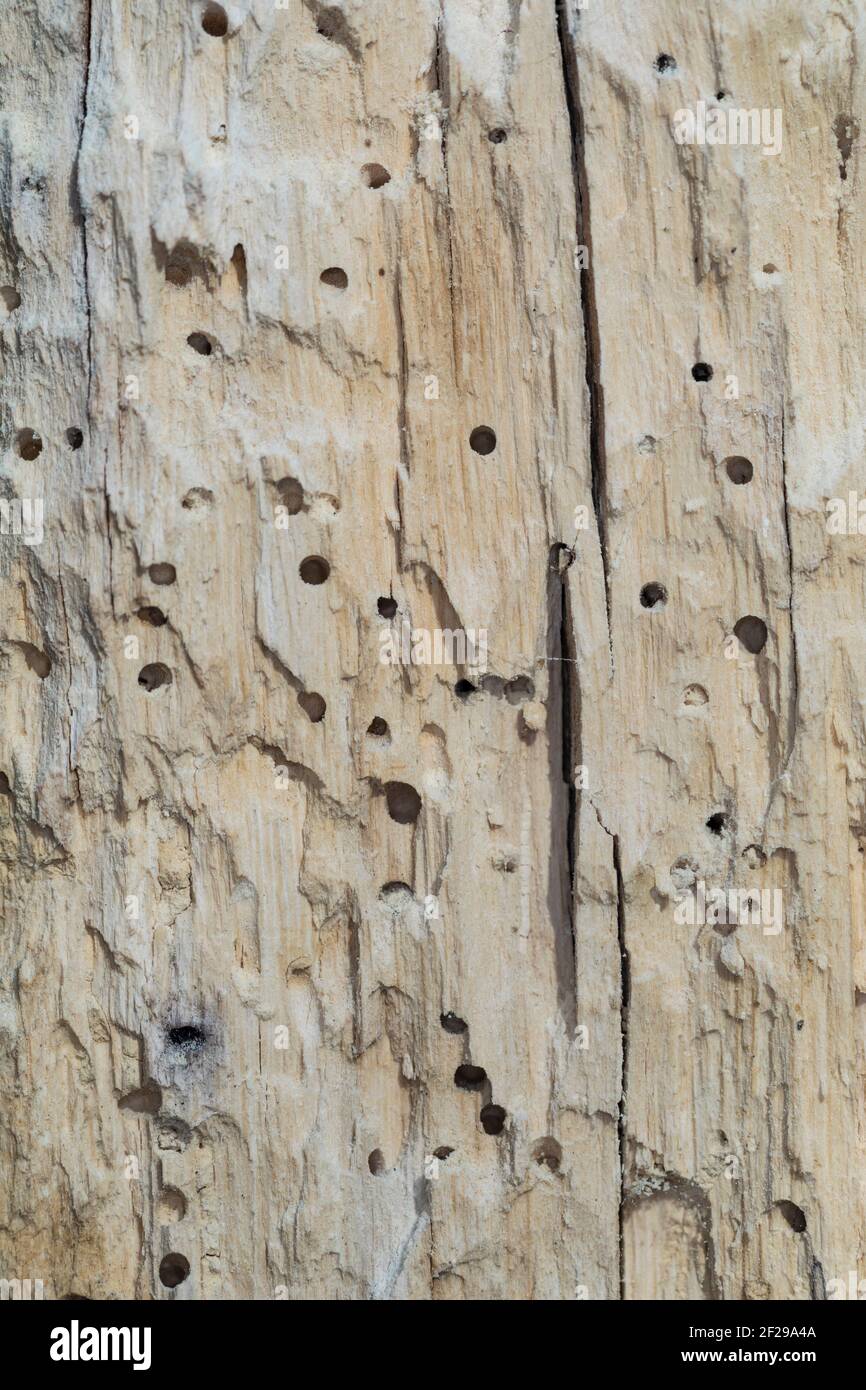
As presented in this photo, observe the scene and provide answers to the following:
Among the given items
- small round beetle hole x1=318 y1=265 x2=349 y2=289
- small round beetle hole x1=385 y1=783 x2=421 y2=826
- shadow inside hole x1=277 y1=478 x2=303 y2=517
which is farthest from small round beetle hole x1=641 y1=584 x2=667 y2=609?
small round beetle hole x1=318 y1=265 x2=349 y2=289

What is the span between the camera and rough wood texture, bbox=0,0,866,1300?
8.31ft

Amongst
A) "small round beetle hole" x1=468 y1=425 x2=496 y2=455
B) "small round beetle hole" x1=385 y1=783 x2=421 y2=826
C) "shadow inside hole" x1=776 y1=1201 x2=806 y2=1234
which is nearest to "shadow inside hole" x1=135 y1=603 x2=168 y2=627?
"small round beetle hole" x1=385 y1=783 x2=421 y2=826

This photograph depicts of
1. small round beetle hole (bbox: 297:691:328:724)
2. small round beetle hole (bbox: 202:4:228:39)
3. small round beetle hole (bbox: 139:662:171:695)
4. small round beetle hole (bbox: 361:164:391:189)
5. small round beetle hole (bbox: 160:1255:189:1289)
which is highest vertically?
small round beetle hole (bbox: 202:4:228:39)

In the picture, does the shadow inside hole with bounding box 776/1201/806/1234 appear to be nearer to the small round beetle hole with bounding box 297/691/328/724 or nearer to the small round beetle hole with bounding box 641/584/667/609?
the small round beetle hole with bounding box 641/584/667/609

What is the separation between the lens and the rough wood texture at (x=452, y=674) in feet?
8.31

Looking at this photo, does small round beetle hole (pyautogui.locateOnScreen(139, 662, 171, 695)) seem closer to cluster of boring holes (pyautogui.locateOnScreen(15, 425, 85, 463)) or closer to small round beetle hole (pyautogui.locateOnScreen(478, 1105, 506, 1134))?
cluster of boring holes (pyautogui.locateOnScreen(15, 425, 85, 463))

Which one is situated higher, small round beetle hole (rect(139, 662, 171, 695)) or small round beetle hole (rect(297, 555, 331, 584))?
small round beetle hole (rect(297, 555, 331, 584))

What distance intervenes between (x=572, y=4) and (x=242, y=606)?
1.46 meters

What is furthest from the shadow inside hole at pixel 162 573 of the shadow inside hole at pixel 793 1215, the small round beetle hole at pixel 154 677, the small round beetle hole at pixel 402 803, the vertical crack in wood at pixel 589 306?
the shadow inside hole at pixel 793 1215

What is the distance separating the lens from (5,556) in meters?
2.62

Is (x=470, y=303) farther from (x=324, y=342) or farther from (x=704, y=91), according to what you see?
(x=704, y=91)

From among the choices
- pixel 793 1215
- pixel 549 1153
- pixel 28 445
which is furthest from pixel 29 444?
pixel 793 1215

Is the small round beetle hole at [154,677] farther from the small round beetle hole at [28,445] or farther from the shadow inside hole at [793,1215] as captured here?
the shadow inside hole at [793,1215]

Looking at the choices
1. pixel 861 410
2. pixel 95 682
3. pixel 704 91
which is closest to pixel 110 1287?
pixel 95 682
